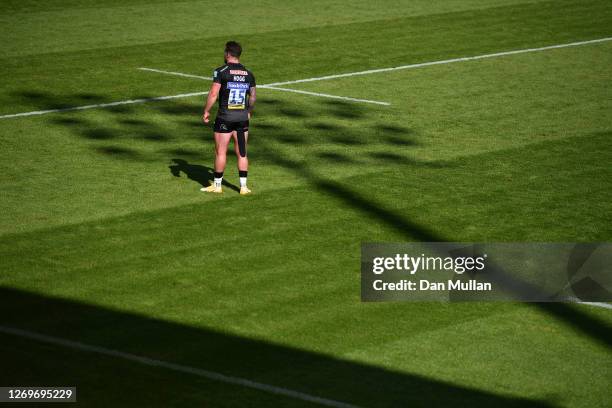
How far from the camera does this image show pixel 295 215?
13422mm

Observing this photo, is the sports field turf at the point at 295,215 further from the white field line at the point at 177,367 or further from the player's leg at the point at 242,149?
the player's leg at the point at 242,149

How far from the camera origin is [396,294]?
10922 millimetres

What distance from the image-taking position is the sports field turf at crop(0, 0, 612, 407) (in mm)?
9086

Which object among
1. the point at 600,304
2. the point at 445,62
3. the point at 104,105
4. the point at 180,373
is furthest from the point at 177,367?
the point at 445,62

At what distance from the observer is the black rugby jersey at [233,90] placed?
44.9 feet

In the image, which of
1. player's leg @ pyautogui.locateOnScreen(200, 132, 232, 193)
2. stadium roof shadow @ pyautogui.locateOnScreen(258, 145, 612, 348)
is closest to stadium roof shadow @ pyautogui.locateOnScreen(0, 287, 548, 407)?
stadium roof shadow @ pyautogui.locateOnScreen(258, 145, 612, 348)

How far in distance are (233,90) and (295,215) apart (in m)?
1.72

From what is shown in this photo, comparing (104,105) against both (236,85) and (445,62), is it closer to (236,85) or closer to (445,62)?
(236,85)

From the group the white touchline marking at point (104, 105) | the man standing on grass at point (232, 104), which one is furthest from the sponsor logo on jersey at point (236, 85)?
the white touchline marking at point (104, 105)

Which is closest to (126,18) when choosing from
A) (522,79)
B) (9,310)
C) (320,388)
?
(522,79)

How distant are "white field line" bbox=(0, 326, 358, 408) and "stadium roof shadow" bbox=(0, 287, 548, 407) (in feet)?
0.10

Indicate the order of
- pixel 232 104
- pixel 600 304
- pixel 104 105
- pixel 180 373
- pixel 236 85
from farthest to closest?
pixel 104 105 < pixel 232 104 < pixel 236 85 < pixel 600 304 < pixel 180 373

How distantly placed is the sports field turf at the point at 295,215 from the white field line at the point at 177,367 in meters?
0.04

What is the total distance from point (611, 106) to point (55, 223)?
11.1 m
